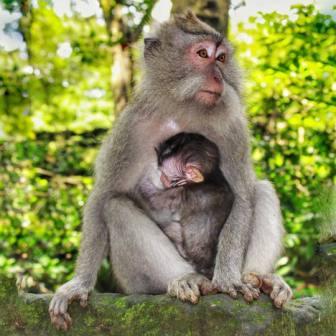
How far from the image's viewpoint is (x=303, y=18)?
28.2ft

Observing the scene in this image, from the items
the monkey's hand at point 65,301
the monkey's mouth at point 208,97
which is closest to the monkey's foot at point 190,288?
the monkey's hand at point 65,301

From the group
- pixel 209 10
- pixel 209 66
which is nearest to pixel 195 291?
pixel 209 66

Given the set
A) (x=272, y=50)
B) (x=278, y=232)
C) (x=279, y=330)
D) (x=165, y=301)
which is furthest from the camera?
(x=272, y=50)

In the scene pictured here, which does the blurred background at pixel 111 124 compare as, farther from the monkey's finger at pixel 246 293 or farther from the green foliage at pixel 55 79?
the monkey's finger at pixel 246 293

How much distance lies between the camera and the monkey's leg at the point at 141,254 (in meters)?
4.65

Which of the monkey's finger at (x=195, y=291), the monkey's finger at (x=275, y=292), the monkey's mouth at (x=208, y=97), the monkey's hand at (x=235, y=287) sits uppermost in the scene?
the monkey's mouth at (x=208, y=97)

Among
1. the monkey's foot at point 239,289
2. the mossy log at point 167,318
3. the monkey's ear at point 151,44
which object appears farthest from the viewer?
the monkey's ear at point 151,44

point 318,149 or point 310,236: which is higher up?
point 318,149

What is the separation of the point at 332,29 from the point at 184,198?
14.9 feet

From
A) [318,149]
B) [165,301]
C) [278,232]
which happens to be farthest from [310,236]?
[165,301]

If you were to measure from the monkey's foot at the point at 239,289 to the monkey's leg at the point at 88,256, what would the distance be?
3.00 feet

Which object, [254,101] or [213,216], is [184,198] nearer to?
[213,216]

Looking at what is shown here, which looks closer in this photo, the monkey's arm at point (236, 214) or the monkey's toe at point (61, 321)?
the monkey's toe at point (61, 321)

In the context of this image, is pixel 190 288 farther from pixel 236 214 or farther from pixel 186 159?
pixel 186 159
